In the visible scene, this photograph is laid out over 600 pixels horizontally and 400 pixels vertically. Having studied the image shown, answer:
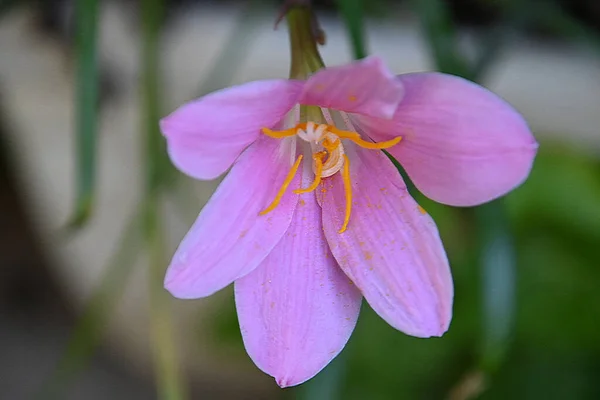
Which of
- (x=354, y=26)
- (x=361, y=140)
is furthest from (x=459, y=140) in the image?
(x=354, y=26)

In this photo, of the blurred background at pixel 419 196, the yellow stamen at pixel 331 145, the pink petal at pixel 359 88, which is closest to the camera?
the pink petal at pixel 359 88

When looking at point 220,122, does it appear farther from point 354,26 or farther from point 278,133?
point 354,26

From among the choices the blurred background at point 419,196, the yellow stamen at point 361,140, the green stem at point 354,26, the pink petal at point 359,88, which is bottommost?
the blurred background at point 419,196

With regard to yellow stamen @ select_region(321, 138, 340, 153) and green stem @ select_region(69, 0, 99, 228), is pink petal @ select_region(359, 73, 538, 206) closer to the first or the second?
yellow stamen @ select_region(321, 138, 340, 153)

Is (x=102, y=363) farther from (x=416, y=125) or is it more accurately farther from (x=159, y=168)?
(x=416, y=125)

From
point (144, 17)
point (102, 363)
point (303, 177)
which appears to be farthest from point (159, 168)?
point (102, 363)

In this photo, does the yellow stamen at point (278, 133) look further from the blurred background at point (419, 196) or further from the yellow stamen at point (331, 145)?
the blurred background at point (419, 196)

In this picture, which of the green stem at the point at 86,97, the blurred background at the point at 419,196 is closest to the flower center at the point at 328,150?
the green stem at the point at 86,97
